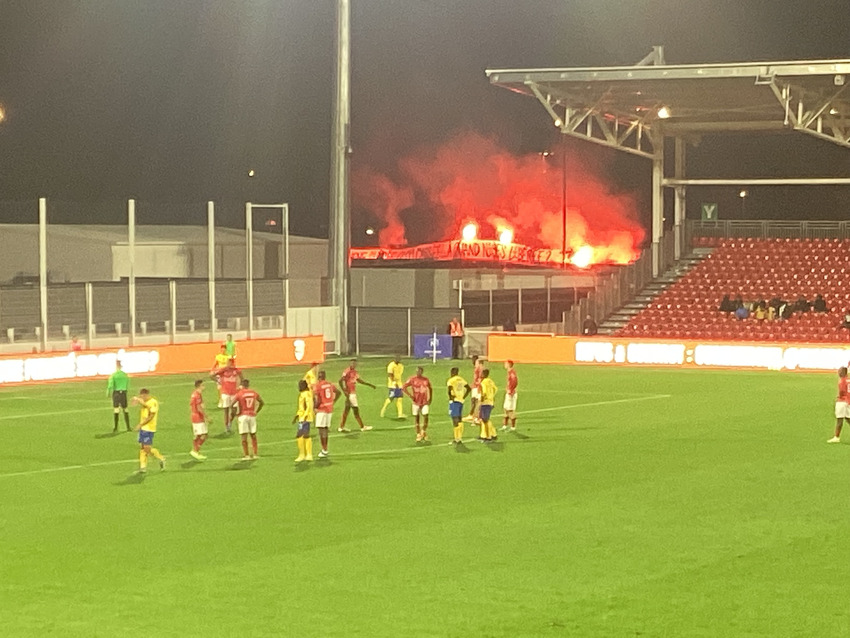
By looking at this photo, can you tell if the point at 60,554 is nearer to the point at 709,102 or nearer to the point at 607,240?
the point at 709,102

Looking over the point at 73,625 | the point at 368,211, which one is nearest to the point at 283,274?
the point at 73,625

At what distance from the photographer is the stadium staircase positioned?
57969 mm

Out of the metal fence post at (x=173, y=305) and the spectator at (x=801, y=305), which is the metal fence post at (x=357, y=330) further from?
the spectator at (x=801, y=305)

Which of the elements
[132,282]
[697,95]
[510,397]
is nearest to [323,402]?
[510,397]

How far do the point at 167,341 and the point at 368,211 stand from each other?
190 feet

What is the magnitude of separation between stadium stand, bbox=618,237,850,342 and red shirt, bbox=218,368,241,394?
89.9 feet

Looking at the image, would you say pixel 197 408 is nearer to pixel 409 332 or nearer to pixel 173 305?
pixel 173 305

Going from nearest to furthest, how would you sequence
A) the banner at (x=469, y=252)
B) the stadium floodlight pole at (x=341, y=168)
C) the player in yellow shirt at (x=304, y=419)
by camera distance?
1. the player in yellow shirt at (x=304, y=419)
2. the stadium floodlight pole at (x=341, y=168)
3. the banner at (x=469, y=252)

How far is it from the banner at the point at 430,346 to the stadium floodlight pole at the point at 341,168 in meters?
3.36

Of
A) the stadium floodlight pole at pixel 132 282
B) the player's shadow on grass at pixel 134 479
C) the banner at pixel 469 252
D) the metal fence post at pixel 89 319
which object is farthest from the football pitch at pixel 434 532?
the banner at pixel 469 252

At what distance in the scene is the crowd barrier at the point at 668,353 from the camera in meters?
49.2

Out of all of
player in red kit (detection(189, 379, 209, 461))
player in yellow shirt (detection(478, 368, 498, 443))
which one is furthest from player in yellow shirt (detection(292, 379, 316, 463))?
player in yellow shirt (detection(478, 368, 498, 443))

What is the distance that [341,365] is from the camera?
5184 cm

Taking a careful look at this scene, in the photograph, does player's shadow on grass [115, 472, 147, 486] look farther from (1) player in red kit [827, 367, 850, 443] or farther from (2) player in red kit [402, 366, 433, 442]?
(1) player in red kit [827, 367, 850, 443]
